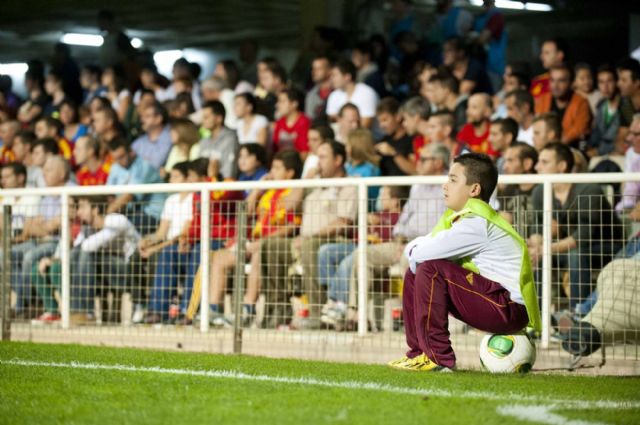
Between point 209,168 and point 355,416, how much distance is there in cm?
736

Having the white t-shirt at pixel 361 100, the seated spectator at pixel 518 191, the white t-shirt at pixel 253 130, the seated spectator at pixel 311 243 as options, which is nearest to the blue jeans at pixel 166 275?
the seated spectator at pixel 311 243

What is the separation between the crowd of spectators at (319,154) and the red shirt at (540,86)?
24 mm

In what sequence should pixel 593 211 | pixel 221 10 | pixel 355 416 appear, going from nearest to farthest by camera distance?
pixel 355 416, pixel 593 211, pixel 221 10

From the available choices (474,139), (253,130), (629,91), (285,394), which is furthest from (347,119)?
(285,394)

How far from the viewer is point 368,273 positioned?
914 cm

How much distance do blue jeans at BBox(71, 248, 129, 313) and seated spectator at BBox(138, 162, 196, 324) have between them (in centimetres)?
37

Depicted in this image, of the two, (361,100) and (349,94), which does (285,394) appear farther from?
(349,94)

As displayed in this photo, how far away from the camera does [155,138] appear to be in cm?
1398

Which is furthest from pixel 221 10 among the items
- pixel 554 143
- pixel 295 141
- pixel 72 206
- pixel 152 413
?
pixel 152 413

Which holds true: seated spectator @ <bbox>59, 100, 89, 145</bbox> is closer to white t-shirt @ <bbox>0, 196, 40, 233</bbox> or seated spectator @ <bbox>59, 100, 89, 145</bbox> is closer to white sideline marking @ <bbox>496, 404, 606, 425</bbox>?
white t-shirt @ <bbox>0, 196, 40, 233</bbox>

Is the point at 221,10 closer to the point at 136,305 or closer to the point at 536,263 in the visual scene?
the point at 136,305

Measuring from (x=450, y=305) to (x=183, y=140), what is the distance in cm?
662

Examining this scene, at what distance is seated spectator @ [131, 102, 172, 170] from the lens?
13727 millimetres

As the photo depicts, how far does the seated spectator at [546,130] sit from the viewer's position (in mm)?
10594
